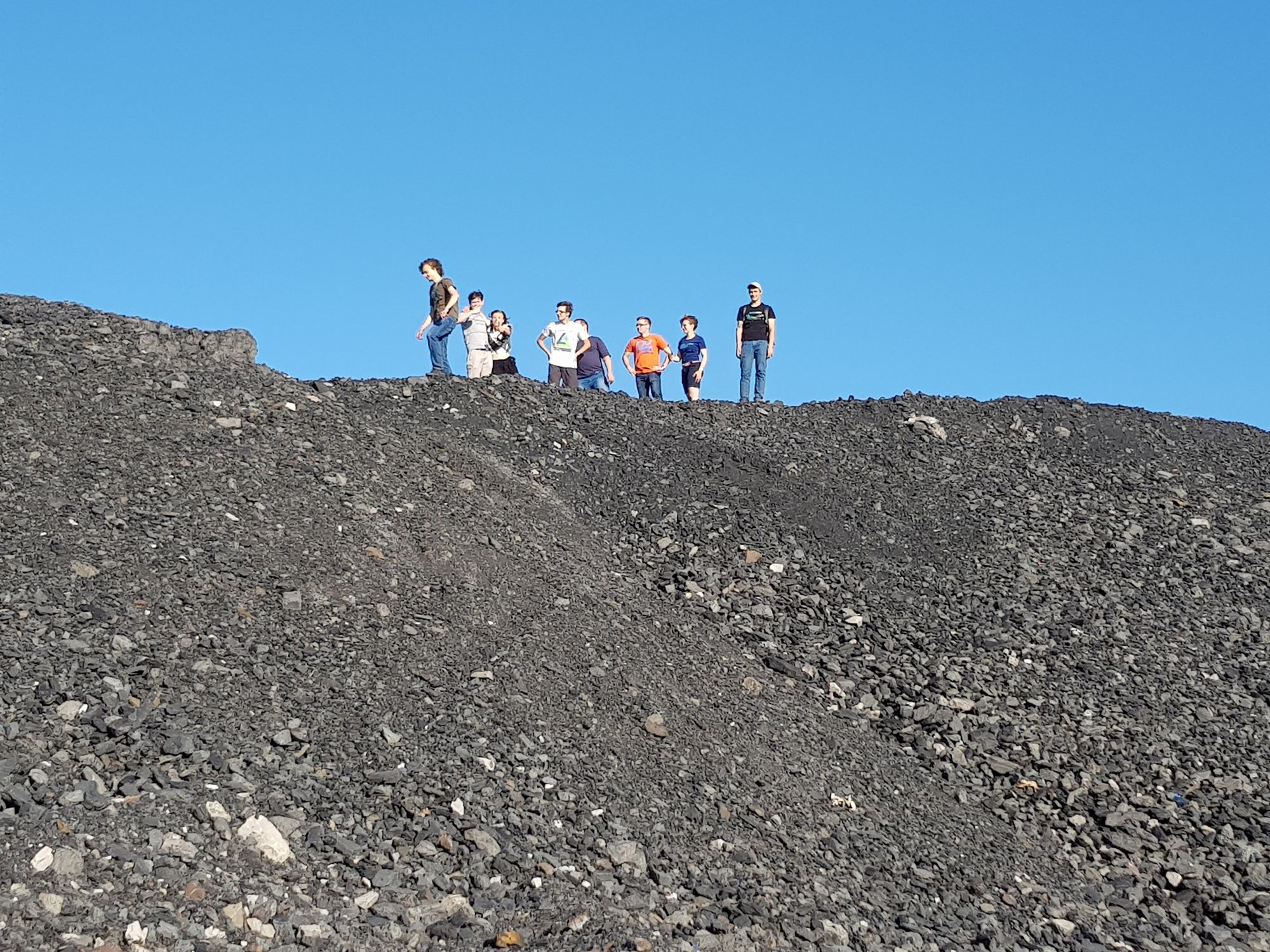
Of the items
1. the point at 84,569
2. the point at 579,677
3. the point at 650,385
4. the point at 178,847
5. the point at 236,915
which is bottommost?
the point at 236,915

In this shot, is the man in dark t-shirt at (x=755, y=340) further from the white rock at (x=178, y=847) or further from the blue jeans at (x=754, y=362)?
the white rock at (x=178, y=847)

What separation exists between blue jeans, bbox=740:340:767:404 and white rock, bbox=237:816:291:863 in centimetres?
1040

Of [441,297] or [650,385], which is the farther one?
[650,385]

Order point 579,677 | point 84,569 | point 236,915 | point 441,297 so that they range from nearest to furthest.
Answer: point 236,915 → point 84,569 → point 579,677 → point 441,297

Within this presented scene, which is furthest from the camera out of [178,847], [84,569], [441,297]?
[441,297]

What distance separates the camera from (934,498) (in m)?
13.6

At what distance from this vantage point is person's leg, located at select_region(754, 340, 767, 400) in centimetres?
1634

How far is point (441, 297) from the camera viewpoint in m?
14.3

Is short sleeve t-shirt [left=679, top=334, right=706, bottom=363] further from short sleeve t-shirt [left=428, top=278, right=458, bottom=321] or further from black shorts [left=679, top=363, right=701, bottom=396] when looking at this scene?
short sleeve t-shirt [left=428, top=278, right=458, bottom=321]

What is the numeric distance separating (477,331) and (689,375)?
115 inches

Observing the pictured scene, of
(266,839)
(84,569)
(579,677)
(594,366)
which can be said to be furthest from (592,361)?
(266,839)

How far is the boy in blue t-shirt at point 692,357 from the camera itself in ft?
55.2

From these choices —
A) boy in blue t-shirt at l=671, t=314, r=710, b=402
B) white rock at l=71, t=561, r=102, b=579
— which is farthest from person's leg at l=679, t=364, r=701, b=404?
white rock at l=71, t=561, r=102, b=579

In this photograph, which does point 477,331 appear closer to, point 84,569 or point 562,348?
point 562,348
